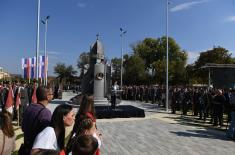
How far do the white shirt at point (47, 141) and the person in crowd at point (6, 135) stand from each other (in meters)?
0.58

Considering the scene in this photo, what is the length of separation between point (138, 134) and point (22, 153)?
919cm

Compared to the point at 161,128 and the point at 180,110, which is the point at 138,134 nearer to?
the point at 161,128

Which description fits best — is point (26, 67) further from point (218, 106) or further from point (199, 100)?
point (218, 106)

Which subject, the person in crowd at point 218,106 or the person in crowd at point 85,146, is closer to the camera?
the person in crowd at point 85,146

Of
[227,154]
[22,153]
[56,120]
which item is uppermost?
[56,120]

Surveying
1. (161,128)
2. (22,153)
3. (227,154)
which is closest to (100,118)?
(161,128)

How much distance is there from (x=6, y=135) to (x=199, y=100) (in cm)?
1826

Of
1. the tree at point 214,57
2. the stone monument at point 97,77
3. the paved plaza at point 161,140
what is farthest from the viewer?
Answer: the tree at point 214,57

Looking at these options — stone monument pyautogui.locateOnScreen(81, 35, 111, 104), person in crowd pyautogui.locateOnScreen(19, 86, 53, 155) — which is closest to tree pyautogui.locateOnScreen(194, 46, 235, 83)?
stone monument pyautogui.locateOnScreen(81, 35, 111, 104)

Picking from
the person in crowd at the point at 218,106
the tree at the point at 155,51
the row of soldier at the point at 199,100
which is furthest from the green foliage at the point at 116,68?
the person in crowd at the point at 218,106

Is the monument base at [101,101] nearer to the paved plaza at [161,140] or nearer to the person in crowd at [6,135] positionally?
the paved plaza at [161,140]

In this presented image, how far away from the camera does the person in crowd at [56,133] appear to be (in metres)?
3.93

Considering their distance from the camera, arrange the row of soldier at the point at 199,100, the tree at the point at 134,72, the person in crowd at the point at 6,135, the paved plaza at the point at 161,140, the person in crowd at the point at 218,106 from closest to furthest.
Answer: the person in crowd at the point at 6,135, the paved plaza at the point at 161,140, the person in crowd at the point at 218,106, the row of soldier at the point at 199,100, the tree at the point at 134,72

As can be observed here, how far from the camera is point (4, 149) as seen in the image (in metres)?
4.28
